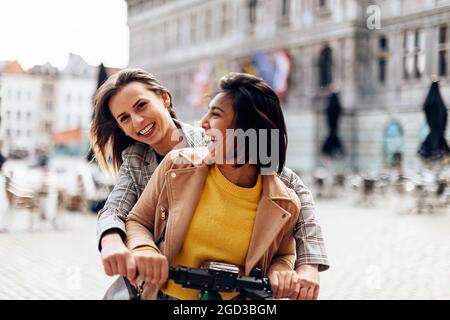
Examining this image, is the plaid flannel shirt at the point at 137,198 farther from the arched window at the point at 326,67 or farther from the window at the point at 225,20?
the arched window at the point at 326,67

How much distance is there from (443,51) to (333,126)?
6.61 meters

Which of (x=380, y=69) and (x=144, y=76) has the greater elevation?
(x=380, y=69)

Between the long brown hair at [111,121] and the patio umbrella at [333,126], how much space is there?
10.0 m

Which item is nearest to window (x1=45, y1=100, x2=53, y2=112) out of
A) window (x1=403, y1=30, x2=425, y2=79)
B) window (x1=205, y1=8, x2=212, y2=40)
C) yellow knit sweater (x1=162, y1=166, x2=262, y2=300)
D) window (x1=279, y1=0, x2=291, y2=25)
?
window (x1=403, y1=30, x2=425, y2=79)

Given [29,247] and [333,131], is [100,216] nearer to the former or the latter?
[29,247]

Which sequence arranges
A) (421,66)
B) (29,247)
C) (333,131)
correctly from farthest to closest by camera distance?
1. (333,131)
2. (421,66)
3. (29,247)

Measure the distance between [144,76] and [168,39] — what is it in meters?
7.46

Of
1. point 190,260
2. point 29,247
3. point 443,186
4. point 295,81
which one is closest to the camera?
point 190,260

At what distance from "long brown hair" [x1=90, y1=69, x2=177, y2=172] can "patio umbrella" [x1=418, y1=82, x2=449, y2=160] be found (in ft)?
17.2

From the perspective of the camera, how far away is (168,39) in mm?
8367

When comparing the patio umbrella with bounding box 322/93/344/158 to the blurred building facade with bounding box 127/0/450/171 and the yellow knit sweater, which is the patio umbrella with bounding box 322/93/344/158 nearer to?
the blurred building facade with bounding box 127/0/450/171

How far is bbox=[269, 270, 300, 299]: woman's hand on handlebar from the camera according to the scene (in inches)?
38.3

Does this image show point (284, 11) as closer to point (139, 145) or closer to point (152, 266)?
point (139, 145)
